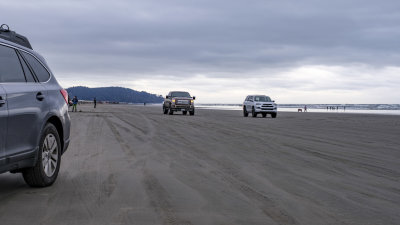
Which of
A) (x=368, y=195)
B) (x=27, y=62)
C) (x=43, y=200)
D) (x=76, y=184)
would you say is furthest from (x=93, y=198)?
(x=368, y=195)

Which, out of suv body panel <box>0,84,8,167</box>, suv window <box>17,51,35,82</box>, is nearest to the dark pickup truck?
suv window <box>17,51,35,82</box>

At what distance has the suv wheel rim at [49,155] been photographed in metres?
6.25

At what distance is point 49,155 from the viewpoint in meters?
6.41

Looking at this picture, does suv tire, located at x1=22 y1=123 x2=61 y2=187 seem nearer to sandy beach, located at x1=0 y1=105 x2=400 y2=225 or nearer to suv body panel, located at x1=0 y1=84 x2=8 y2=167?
sandy beach, located at x1=0 y1=105 x2=400 y2=225

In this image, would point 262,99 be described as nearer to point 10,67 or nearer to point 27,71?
point 27,71

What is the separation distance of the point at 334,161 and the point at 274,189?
353 cm

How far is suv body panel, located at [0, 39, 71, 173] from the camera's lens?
5.26 metres

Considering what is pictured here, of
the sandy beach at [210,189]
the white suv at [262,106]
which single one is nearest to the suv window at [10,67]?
the sandy beach at [210,189]

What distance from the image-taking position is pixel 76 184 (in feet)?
21.2

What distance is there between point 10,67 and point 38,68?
91 centimetres

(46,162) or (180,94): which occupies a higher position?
(180,94)

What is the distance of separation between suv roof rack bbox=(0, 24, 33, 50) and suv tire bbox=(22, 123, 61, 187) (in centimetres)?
127

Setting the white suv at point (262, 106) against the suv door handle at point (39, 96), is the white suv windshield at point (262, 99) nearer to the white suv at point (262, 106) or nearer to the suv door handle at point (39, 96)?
the white suv at point (262, 106)

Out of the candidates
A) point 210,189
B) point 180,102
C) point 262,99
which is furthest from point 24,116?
point 262,99
